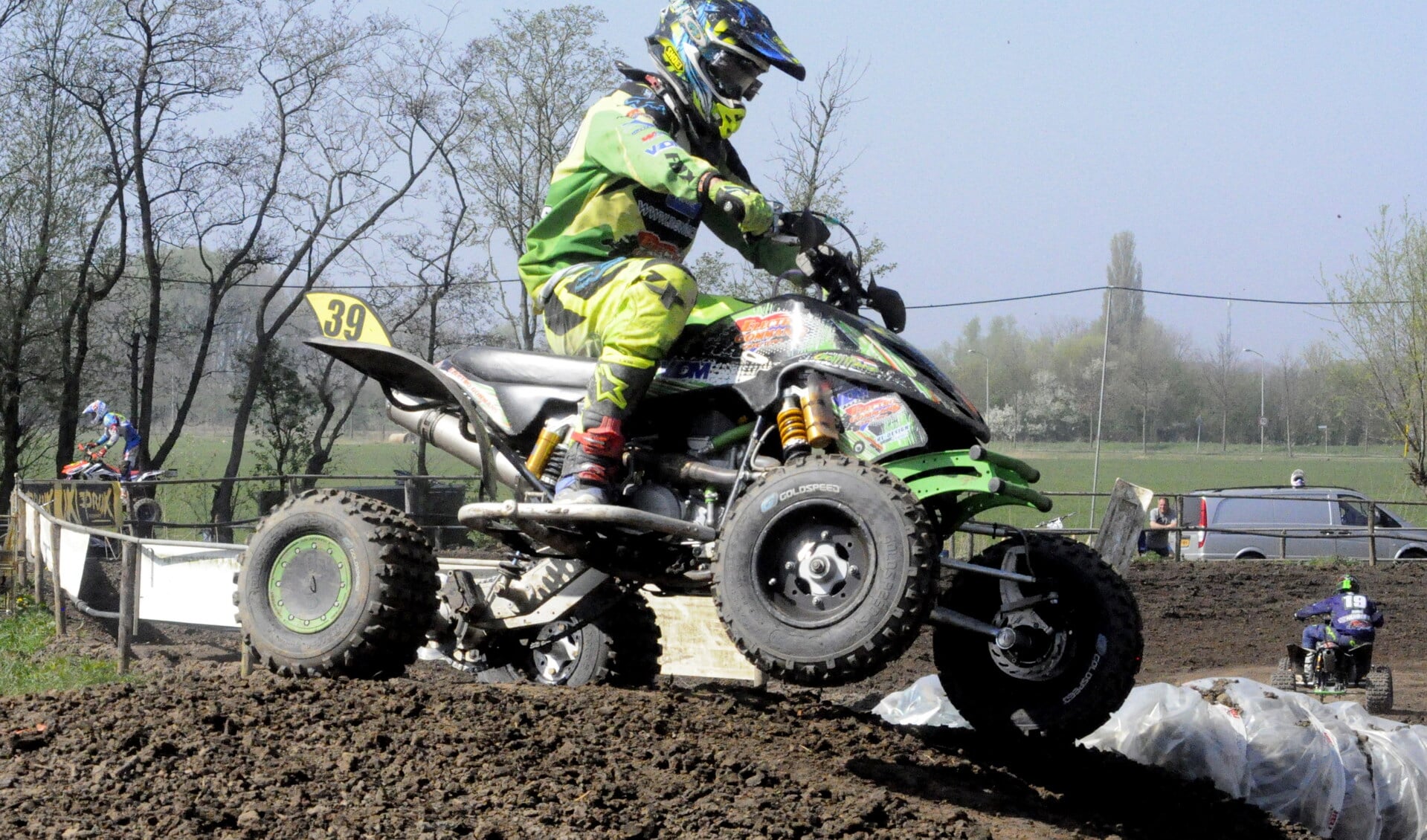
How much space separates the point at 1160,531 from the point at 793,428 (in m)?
17.8

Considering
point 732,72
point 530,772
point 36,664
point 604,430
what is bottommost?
point 36,664

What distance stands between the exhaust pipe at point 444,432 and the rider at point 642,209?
0.54 metres

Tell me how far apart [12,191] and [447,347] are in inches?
344

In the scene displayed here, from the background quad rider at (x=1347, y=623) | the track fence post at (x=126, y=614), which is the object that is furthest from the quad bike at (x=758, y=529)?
the background quad rider at (x=1347, y=623)

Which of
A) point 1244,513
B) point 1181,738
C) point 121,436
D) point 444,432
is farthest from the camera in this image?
point 1244,513

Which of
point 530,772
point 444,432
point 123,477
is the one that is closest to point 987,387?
point 123,477

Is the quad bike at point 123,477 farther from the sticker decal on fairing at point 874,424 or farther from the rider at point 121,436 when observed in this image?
the sticker decal on fairing at point 874,424

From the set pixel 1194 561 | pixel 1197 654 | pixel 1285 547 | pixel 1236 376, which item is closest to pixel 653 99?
pixel 1197 654

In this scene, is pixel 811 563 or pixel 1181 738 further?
pixel 1181 738

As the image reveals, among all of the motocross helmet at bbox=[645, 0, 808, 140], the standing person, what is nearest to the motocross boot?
the motocross helmet at bbox=[645, 0, 808, 140]

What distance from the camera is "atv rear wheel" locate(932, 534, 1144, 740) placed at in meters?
4.78

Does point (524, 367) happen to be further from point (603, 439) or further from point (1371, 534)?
point (1371, 534)

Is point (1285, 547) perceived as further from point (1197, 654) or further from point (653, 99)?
point (653, 99)

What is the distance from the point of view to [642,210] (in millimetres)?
5395
